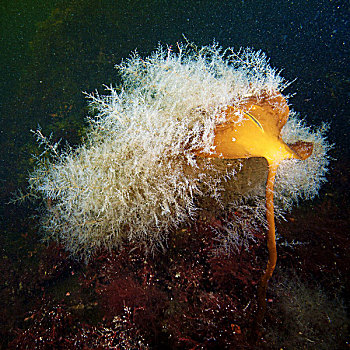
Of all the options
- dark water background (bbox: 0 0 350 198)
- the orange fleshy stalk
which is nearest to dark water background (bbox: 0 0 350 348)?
dark water background (bbox: 0 0 350 198)

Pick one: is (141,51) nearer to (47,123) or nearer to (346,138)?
(47,123)

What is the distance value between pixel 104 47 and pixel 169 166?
16.8ft

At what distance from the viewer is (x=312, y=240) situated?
2.81 metres

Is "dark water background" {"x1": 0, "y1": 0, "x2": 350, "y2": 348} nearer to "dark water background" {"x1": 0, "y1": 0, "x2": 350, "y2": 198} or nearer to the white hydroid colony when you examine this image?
"dark water background" {"x1": 0, "y1": 0, "x2": 350, "y2": 198}

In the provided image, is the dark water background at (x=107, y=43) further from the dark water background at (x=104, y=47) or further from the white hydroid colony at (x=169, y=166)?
the white hydroid colony at (x=169, y=166)

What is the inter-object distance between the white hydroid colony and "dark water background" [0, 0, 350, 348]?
2251 mm

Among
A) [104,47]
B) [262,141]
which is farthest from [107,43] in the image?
[262,141]

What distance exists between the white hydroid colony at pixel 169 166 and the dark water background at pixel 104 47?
225cm

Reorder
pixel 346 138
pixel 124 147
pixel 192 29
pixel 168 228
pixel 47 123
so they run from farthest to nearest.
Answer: pixel 192 29, pixel 47 123, pixel 346 138, pixel 168 228, pixel 124 147

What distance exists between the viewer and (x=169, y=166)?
2.55 metres

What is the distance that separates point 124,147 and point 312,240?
2785 millimetres

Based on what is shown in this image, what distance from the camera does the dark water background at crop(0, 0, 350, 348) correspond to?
182 inches

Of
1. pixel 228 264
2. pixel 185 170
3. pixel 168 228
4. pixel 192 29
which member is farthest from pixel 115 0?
pixel 228 264

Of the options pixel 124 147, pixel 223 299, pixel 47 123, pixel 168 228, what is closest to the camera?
pixel 223 299
